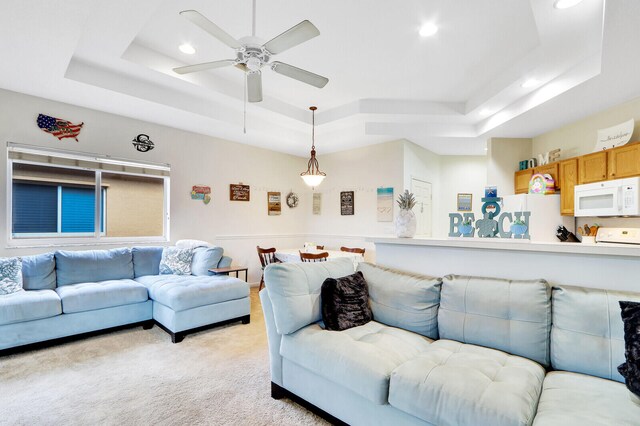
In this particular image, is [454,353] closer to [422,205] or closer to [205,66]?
[205,66]

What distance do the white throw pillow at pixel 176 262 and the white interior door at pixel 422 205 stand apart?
A: 392 cm

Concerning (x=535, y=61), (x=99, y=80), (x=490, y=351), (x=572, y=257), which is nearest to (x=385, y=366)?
(x=490, y=351)

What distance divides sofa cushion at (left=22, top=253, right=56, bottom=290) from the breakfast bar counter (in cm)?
355

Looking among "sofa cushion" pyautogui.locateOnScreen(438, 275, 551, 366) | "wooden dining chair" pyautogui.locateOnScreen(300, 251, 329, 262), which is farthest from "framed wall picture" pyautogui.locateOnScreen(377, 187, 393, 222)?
"sofa cushion" pyautogui.locateOnScreen(438, 275, 551, 366)

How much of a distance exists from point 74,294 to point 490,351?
147 inches

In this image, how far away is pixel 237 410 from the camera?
2.06 meters

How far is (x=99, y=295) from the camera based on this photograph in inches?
126

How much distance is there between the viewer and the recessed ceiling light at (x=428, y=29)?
2.76 metres

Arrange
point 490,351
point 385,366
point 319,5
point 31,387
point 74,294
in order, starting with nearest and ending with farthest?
point 385,366
point 490,351
point 31,387
point 319,5
point 74,294

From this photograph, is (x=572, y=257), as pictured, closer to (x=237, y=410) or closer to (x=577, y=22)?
(x=577, y=22)

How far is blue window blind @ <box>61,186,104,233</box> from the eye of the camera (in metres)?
3.97

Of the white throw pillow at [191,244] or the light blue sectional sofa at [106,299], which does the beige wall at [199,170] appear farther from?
the light blue sectional sofa at [106,299]

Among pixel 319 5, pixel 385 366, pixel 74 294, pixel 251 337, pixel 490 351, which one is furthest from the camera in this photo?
pixel 251 337

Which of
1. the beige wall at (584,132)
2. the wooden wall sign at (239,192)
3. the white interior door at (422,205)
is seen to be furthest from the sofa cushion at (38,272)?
the beige wall at (584,132)
